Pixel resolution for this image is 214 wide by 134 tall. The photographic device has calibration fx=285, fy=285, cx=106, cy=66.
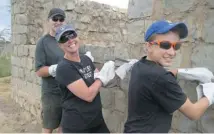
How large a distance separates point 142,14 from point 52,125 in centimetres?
167

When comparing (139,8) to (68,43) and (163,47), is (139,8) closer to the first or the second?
Answer: (68,43)

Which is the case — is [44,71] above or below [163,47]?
below

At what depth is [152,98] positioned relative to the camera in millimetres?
1753

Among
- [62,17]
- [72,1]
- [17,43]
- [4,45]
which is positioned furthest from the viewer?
[4,45]

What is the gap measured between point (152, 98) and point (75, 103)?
2.79 ft

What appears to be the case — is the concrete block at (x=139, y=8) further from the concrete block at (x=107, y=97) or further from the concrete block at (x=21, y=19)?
the concrete block at (x=21, y=19)

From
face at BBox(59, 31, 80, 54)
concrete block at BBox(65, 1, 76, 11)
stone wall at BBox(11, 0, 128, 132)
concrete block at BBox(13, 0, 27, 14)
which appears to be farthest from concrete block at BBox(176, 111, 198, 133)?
concrete block at BBox(13, 0, 27, 14)

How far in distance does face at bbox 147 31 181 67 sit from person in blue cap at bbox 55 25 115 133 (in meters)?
0.70

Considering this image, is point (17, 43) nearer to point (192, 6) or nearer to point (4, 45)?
point (192, 6)

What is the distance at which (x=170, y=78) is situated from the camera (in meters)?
1.70

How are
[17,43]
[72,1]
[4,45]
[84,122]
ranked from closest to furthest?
[84,122] → [72,1] → [17,43] → [4,45]

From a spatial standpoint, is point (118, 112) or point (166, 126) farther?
point (118, 112)

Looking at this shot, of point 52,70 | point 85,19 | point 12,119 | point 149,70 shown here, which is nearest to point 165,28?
point 149,70

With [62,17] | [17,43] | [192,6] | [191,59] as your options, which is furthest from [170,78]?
[17,43]
